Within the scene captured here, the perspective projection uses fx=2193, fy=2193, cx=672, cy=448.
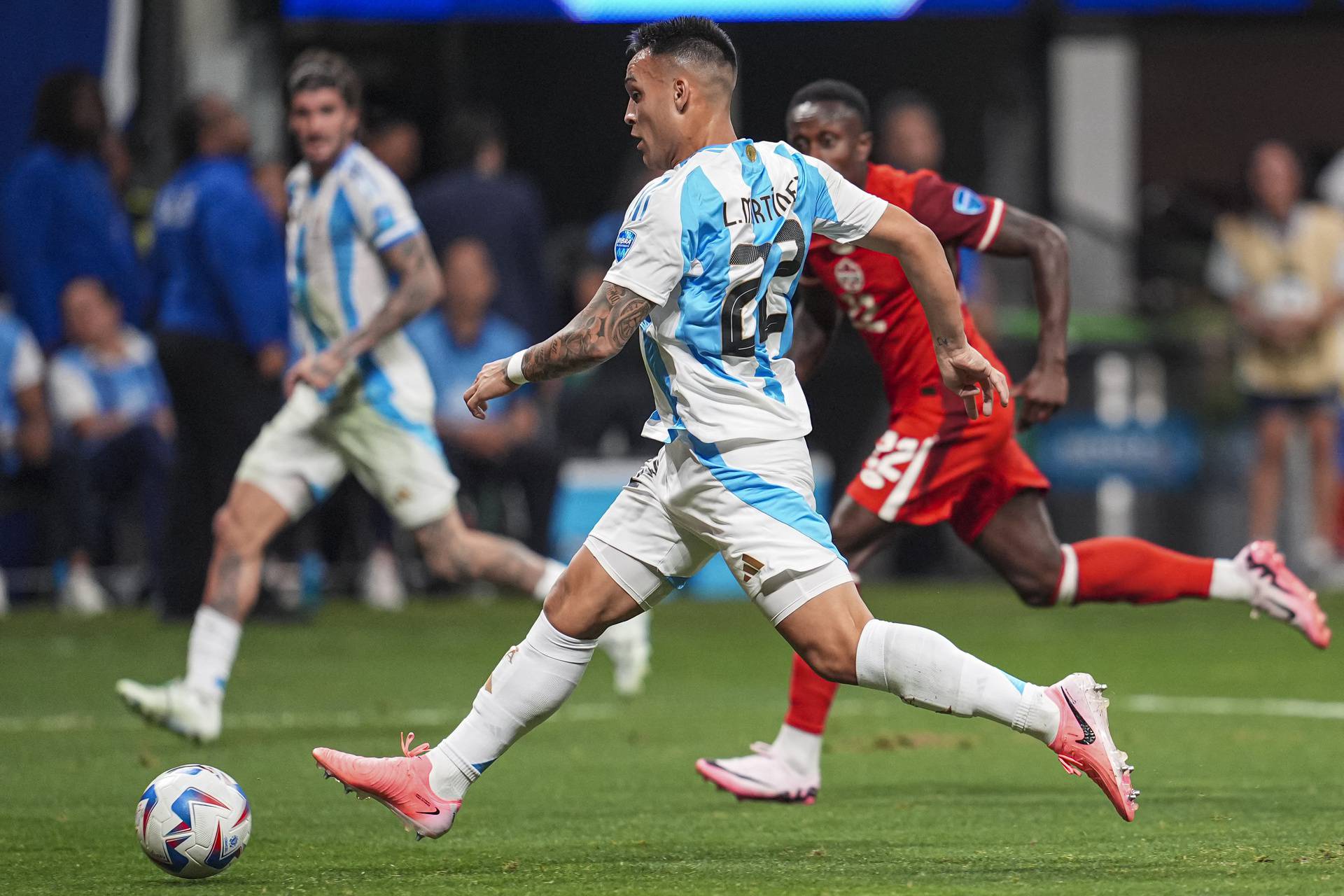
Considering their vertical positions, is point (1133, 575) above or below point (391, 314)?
below

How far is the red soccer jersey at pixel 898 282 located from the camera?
6891mm

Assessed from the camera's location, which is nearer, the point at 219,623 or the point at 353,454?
the point at 219,623

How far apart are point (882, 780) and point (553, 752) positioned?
55.6 inches

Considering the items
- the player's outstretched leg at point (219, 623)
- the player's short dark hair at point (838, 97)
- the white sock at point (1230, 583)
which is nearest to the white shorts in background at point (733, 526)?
the player's short dark hair at point (838, 97)

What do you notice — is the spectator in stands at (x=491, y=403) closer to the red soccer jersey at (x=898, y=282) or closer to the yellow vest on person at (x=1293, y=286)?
the yellow vest on person at (x=1293, y=286)

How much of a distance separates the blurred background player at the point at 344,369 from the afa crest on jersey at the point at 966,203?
2.46 meters

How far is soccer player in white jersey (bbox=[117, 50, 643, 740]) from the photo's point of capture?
330 inches

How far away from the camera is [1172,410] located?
1596cm

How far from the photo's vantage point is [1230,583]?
24.0 feet

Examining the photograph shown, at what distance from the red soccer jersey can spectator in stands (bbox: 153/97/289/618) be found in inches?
228

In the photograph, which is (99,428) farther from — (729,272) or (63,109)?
(729,272)

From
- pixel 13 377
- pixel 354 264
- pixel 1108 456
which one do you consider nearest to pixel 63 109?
pixel 13 377

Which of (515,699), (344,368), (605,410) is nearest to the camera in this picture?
(515,699)

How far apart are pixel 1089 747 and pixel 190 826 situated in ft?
7.30
